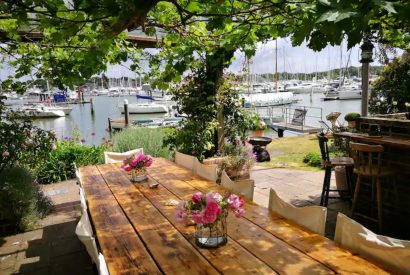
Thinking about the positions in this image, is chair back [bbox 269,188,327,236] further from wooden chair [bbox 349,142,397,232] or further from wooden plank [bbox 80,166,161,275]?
wooden chair [bbox 349,142,397,232]

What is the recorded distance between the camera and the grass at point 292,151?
720cm

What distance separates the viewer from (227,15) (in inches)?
93.2

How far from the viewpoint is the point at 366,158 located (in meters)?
3.93

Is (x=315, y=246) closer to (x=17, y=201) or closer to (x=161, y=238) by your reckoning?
(x=161, y=238)

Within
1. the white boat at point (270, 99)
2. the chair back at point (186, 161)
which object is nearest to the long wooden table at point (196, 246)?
the chair back at point (186, 161)

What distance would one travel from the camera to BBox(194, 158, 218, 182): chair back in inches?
129

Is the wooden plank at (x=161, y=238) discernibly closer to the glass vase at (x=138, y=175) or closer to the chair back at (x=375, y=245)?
the glass vase at (x=138, y=175)

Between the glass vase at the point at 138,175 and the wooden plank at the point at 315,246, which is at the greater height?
the wooden plank at the point at 315,246

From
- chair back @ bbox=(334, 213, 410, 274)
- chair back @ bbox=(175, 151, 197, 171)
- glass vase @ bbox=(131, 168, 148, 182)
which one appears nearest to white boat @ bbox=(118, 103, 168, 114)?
chair back @ bbox=(175, 151, 197, 171)

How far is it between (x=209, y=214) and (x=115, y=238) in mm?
653

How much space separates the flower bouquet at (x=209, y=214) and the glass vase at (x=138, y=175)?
1.56 metres

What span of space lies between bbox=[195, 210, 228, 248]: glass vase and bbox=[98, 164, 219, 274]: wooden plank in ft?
0.23

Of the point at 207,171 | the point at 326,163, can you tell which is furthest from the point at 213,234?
the point at 326,163

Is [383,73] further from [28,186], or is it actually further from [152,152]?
[28,186]
